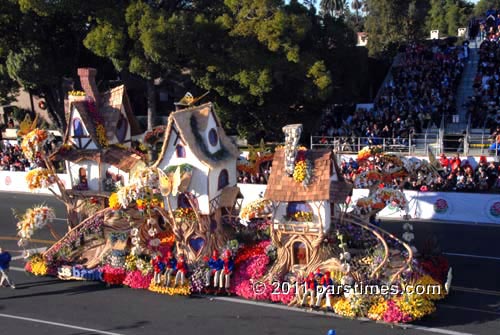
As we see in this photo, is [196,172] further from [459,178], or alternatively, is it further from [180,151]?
[459,178]

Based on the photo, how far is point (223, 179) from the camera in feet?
61.6

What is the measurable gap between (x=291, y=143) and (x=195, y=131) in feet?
11.0

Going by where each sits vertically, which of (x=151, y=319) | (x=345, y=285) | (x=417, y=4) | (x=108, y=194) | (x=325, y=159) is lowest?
(x=151, y=319)

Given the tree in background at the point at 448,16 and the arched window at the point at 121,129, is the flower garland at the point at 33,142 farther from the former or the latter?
the tree in background at the point at 448,16

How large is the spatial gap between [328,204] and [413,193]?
10.4 metres

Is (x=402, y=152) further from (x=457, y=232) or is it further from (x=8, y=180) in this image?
(x=8, y=180)

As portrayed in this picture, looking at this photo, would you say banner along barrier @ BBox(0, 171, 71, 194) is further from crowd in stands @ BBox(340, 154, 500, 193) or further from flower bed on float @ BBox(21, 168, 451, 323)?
crowd in stands @ BBox(340, 154, 500, 193)

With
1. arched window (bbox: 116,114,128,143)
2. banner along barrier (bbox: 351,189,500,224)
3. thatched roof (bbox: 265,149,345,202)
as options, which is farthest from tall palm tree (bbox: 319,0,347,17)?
thatched roof (bbox: 265,149,345,202)

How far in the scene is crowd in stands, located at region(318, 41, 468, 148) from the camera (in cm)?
3384

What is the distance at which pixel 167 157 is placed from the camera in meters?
18.3

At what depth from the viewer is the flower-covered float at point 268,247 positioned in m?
16.2


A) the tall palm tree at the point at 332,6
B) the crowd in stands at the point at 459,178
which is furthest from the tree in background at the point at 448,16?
the crowd in stands at the point at 459,178

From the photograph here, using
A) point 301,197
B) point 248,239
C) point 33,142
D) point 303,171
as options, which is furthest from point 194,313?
point 33,142

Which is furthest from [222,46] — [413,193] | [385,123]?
[413,193]
